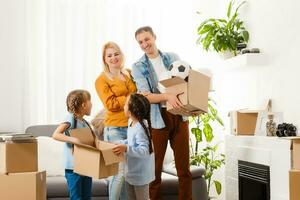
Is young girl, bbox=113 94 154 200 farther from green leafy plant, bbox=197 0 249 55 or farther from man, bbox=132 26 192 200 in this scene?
green leafy plant, bbox=197 0 249 55

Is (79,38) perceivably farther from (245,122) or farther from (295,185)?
(295,185)

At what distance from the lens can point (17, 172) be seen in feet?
10.3

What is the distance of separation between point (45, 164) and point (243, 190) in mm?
1780

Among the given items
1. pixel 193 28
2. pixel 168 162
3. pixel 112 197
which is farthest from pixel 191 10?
pixel 112 197

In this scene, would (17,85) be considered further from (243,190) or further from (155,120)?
(243,190)

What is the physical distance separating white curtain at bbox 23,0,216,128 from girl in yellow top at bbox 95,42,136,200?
1855 millimetres

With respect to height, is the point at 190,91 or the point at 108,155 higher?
the point at 190,91

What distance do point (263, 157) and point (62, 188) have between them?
1.60m

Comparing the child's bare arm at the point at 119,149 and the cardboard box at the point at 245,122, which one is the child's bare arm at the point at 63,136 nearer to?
the child's bare arm at the point at 119,149

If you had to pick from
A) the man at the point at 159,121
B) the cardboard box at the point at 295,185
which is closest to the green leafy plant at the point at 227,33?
the man at the point at 159,121

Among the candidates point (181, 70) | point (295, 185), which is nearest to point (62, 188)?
point (181, 70)

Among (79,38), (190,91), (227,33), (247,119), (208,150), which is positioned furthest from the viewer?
(79,38)

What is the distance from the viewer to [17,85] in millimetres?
5469

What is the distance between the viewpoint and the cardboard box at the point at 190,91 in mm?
3461
